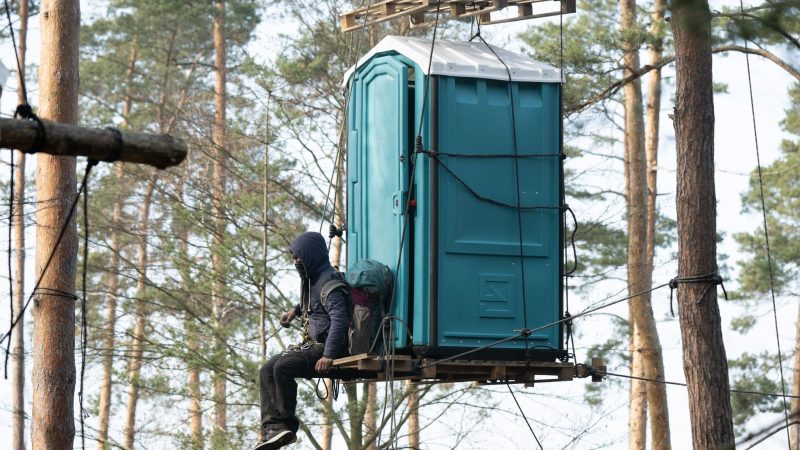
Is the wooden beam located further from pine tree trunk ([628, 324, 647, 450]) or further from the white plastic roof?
pine tree trunk ([628, 324, 647, 450])

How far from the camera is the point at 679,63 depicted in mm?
10609

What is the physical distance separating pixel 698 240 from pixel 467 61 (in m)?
2.20

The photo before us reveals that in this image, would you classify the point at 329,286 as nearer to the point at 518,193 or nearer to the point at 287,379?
the point at 287,379

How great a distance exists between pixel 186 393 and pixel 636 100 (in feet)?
26.2

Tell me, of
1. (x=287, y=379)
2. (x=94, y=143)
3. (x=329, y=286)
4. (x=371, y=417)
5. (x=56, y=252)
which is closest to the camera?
(x=94, y=143)

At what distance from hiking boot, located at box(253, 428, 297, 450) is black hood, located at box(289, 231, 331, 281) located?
111 cm

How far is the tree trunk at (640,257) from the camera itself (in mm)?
19688

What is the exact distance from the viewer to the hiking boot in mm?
9977

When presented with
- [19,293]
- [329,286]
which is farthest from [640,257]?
[19,293]

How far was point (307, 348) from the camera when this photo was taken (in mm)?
10203

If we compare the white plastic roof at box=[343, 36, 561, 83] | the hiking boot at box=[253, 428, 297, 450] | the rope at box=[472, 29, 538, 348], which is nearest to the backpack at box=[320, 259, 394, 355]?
the hiking boot at box=[253, 428, 297, 450]

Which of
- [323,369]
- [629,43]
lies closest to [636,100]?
[629,43]

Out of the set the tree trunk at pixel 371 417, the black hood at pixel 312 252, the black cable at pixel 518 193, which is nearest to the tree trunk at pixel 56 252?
the black hood at pixel 312 252

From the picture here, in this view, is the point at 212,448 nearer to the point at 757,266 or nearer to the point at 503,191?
the point at 503,191
